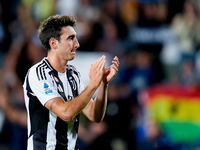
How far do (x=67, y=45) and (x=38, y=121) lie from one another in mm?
781

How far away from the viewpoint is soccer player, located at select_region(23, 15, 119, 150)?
12.4 feet

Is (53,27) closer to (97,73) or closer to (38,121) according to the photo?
(97,73)

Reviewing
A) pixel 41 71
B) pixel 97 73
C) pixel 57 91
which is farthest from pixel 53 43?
pixel 97 73

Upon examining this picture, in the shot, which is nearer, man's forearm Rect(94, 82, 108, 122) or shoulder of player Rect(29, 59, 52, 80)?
shoulder of player Rect(29, 59, 52, 80)

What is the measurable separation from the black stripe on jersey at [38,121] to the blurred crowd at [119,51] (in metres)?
3.70

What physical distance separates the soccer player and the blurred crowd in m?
3.66

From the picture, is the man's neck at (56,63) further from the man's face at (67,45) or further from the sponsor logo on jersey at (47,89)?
the sponsor logo on jersey at (47,89)

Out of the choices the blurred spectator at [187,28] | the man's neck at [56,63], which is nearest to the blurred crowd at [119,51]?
the blurred spectator at [187,28]

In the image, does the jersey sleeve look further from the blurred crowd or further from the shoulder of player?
the blurred crowd

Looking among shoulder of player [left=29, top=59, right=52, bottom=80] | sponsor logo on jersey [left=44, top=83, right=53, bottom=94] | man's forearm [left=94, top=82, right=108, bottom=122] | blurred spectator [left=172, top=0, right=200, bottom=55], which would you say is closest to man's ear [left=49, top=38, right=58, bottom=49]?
shoulder of player [left=29, top=59, right=52, bottom=80]

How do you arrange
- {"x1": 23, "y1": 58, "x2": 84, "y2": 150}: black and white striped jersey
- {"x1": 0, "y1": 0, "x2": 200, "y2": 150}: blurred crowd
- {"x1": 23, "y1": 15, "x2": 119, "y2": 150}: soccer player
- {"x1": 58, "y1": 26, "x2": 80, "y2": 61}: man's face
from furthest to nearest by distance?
{"x1": 0, "y1": 0, "x2": 200, "y2": 150}: blurred crowd, {"x1": 58, "y1": 26, "x2": 80, "y2": 61}: man's face, {"x1": 23, "y1": 58, "x2": 84, "y2": 150}: black and white striped jersey, {"x1": 23, "y1": 15, "x2": 119, "y2": 150}: soccer player

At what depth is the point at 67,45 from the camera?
410cm

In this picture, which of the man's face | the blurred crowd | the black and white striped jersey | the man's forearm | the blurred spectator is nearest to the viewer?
the black and white striped jersey

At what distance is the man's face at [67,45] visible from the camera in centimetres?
411
